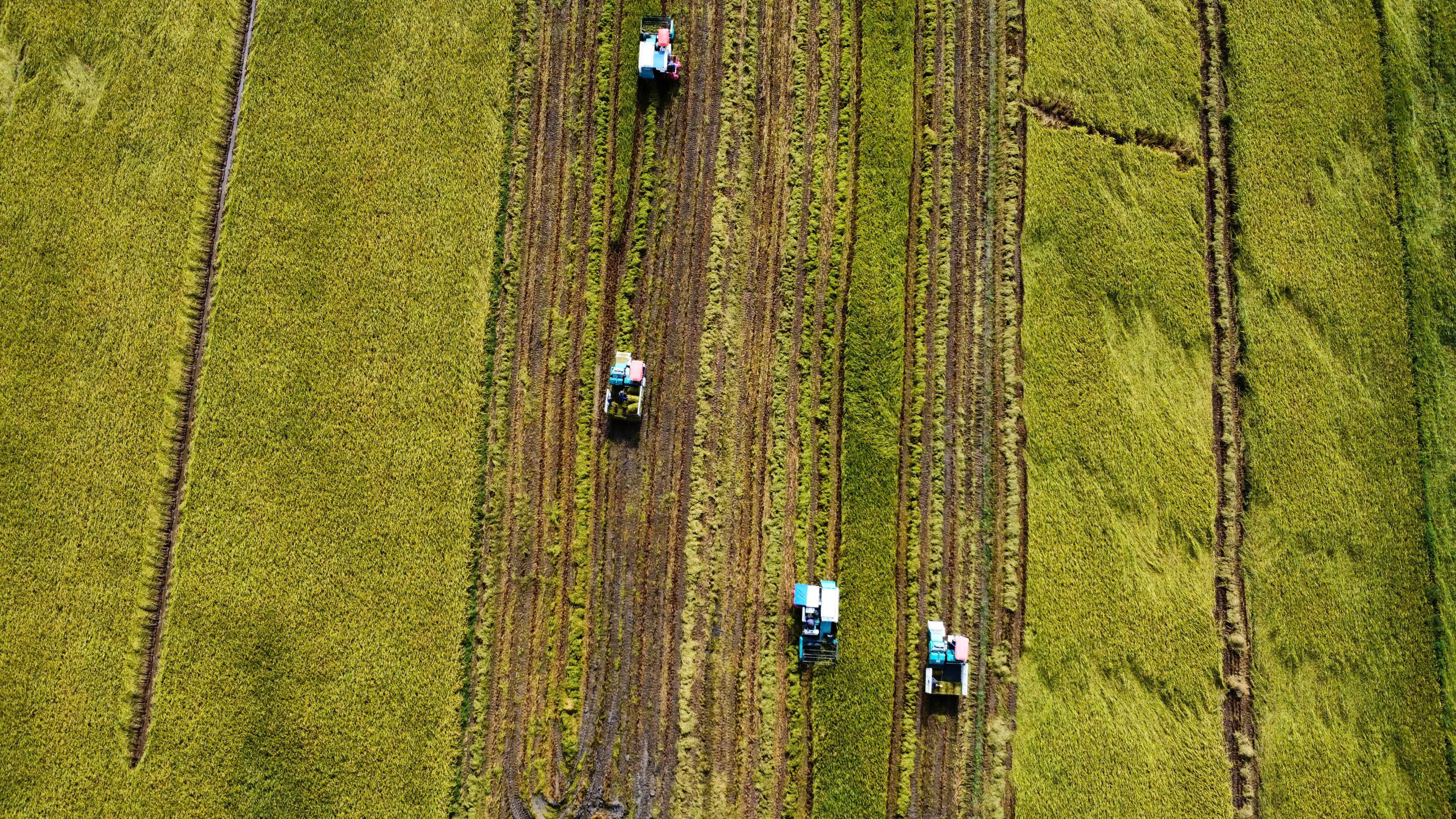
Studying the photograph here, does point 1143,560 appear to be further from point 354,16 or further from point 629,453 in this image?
point 354,16

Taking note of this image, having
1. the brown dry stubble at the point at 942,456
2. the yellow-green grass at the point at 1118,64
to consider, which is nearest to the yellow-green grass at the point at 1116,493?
the yellow-green grass at the point at 1118,64

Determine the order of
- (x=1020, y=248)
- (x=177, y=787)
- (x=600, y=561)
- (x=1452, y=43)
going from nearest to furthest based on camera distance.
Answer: (x=177, y=787), (x=600, y=561), (x=1020, y=248), (x=1452, y=43)

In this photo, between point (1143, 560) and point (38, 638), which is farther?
point (1143, 560)

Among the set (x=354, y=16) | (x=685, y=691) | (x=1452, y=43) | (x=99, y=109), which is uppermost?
(x=1452, y=43)

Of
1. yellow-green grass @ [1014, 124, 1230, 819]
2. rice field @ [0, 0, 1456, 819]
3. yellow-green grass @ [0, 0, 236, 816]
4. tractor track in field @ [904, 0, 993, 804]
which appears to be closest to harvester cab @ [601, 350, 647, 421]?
rice field @ [0, 0, 1456, 819]

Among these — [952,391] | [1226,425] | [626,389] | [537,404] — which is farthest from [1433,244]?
[537,404]

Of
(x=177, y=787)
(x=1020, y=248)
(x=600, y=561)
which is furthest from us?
(x=1020, y=248)

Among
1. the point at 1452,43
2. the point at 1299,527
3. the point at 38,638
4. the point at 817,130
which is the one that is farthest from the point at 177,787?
the point at 1452,43
